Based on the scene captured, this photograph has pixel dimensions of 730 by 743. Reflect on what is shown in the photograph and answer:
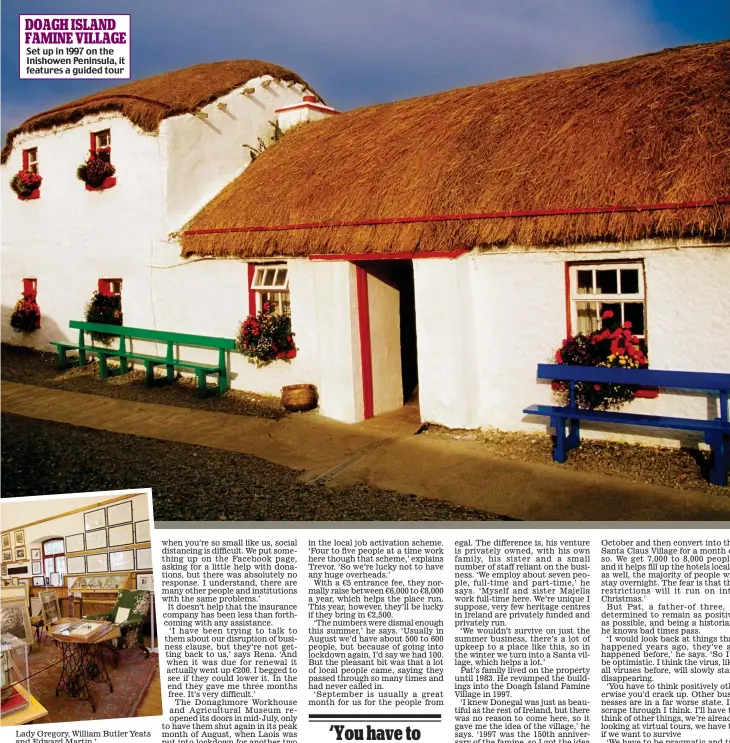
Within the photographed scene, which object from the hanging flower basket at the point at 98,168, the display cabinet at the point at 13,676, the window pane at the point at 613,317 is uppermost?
the hanging flower basket at the point at 98,168

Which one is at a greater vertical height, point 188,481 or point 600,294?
point 600,294

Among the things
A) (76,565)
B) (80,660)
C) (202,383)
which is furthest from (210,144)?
(80,660)

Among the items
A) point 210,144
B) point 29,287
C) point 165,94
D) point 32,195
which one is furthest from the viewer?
point 29,287

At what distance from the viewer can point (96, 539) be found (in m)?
5.16

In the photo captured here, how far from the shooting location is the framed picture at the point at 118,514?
5168 millimetres

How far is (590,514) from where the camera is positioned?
5988 mm

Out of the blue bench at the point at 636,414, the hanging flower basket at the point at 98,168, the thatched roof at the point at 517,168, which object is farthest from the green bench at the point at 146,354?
the blue bench at the point at 636,414

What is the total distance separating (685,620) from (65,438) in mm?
6544

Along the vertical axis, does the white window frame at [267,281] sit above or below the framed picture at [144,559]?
above

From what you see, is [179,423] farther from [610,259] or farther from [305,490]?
[610,259]

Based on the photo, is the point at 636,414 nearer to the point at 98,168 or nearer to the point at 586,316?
the point at 586,316

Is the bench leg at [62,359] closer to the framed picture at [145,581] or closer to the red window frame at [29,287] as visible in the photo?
the red window frame at [29,287]

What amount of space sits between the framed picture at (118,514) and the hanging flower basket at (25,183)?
994 centimetres

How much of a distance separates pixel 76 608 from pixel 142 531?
2.28ft
